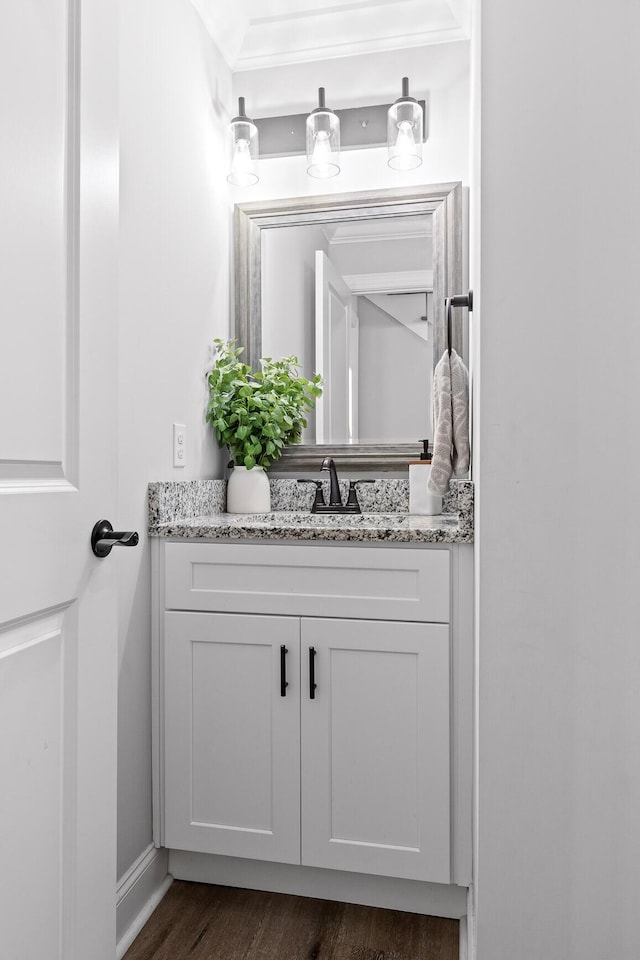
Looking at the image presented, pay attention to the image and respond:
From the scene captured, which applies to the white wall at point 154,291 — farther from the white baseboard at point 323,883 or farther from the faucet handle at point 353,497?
the faucet handle at point 353,497

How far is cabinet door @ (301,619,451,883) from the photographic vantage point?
1479 millimetres

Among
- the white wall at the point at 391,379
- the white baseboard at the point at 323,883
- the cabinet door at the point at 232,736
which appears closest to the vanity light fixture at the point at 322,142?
the white wall at the point at 391,379

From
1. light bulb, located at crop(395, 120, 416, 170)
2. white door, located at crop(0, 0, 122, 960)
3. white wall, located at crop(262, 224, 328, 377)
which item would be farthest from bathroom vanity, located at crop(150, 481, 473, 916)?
light bulb, located at crop(395, 120, 416, 170)

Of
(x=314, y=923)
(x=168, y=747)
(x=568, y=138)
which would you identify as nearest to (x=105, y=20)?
(x=568, y=138)

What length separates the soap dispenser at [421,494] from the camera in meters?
1.87

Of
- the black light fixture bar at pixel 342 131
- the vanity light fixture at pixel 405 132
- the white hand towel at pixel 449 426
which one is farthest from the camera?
the black light fixture bar at pixel 342 131

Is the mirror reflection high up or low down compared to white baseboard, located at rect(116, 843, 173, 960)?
up

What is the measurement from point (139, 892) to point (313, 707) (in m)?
0.59

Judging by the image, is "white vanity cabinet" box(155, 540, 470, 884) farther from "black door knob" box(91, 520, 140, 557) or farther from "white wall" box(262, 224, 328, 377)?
"white wall" box(262, 224, 328, 377)

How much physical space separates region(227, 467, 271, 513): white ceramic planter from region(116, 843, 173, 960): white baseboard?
36.8 inches

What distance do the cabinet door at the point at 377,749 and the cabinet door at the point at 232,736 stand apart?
4 centimetres

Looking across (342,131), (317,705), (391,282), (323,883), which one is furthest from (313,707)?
(342,131)

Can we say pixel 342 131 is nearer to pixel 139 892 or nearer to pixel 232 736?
pixel 232 736

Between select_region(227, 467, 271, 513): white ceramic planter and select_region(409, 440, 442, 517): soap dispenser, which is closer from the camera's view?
select_region(409, 440, 442, 517): soap dispenser
